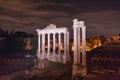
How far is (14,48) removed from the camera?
332ft

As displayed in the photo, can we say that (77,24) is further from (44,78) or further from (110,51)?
(110,51)

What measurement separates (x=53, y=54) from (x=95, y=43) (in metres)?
30.0

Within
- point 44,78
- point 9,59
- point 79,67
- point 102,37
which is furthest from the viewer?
point 102,37

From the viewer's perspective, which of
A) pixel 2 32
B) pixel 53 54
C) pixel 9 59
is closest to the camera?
pixel 53 54

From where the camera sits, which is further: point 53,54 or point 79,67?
point 53,54

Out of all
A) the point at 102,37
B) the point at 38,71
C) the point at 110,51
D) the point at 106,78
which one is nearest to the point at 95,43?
the point at 102,37

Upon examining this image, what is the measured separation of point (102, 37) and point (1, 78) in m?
51.6

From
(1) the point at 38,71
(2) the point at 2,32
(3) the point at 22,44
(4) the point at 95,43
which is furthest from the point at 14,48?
(1) the point at 38,71

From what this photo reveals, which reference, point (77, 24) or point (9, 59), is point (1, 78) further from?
point (77, 24)

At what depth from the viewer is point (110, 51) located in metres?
70.9

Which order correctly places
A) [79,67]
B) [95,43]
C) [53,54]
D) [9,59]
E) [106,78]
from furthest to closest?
1. [95,43]
2. [9,59]
3. [53,54]
4. [79,67]
5. [106,78]

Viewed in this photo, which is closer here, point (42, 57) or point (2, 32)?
point (42, 57)

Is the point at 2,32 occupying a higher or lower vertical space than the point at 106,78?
higher

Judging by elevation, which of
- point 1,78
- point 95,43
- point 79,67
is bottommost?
point 1,78
